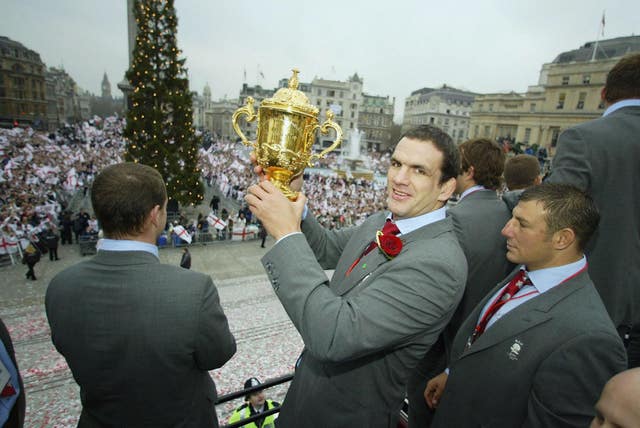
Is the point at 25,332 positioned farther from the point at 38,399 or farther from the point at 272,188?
the point at 272,188

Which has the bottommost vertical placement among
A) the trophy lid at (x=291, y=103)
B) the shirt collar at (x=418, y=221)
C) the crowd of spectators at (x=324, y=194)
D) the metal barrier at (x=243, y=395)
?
the crowd of spectators at (x=324, y=194)

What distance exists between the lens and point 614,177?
80.5 inches

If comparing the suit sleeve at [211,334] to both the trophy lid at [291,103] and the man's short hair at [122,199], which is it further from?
the trophy lid at [291,103]

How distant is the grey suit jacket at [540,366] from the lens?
1618mm

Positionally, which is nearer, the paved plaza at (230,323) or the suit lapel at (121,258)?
the suit lapel at (121,258)

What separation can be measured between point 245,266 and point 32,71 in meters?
74.4

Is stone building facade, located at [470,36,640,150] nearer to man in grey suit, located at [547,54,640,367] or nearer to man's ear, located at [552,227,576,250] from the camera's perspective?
man in grey suit, located at [547,54,640,367]

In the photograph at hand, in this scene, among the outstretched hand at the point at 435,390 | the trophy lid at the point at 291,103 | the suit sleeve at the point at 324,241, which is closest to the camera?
the trophy lid at the point at 291,103

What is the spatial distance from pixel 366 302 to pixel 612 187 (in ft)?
6.12

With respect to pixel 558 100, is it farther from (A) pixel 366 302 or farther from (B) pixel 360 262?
(A) pixel 366 302

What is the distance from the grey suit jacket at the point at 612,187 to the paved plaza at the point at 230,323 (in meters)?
5.48

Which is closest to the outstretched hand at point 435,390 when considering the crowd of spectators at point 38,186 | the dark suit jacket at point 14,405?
the dark suit jacket at point 14,405

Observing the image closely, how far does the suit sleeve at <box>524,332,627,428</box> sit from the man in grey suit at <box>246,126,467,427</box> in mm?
674

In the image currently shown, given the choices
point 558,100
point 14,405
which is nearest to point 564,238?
point 14,405
